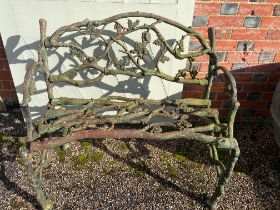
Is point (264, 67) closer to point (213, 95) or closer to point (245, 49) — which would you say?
point (245, 49)

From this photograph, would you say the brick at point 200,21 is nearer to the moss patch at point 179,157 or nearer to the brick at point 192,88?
the brick at point 192,88

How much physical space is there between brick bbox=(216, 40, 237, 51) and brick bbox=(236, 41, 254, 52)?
4 centimetres

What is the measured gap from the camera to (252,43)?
9.08 feet

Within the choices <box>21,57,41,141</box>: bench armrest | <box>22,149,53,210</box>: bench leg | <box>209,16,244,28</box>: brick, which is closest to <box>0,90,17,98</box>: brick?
<box>22,149,53,210</box>: bench leg

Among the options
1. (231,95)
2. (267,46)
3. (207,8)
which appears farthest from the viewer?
(267,46)

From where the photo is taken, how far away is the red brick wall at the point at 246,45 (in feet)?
8.47

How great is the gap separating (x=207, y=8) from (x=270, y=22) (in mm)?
520

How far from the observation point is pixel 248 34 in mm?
2713

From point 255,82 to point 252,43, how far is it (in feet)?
1.30

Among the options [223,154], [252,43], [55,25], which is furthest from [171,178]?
[55,25]

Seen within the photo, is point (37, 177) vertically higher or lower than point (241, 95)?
lower

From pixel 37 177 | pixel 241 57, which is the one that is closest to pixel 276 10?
pixel 241 57

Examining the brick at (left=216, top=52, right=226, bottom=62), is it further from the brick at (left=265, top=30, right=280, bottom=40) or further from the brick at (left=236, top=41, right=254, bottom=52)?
the brick at (left=265, top=30, right=280, bottom=40)

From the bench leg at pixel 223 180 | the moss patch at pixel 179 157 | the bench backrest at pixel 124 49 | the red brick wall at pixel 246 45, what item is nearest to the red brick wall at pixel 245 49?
the red brick wall at pixel 246 45
